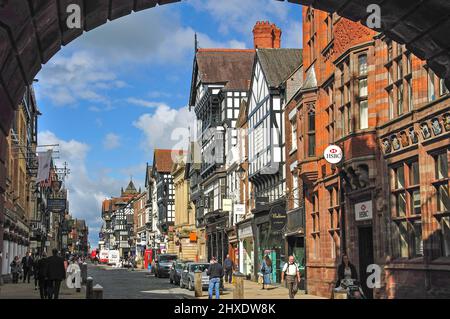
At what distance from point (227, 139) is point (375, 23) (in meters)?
42.4

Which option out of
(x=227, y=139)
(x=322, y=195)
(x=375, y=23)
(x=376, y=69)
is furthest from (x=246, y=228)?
(x=375, y=23)

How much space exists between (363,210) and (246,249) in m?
24.3

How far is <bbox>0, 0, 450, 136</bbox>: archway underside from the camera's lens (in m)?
8.60

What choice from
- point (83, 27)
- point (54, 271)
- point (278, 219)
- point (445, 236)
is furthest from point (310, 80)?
point (83, 27)

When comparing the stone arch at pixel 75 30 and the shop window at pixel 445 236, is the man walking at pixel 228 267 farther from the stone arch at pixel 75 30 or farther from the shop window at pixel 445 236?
the stone arch at pixel 75 30

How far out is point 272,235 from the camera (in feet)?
127

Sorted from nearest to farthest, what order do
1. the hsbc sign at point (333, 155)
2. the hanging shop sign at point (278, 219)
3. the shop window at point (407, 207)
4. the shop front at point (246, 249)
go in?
the shop window at point (407, 207)
the hsbc sign at point (333, 155)
the hanging shop sign at point (278, 219)
the shop front at point (246, 249)

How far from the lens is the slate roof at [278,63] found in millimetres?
39094

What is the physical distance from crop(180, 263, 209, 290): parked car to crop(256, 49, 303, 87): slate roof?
10859 millimetres

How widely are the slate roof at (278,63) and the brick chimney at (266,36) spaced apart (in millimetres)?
8008

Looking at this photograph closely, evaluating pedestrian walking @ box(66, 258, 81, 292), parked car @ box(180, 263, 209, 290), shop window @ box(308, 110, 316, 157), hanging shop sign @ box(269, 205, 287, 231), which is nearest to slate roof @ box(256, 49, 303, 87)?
hanging shop sign @ box(269, 205, 287, 231)

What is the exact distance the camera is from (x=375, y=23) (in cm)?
1123

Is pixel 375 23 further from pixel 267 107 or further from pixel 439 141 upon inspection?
pixel 267 107

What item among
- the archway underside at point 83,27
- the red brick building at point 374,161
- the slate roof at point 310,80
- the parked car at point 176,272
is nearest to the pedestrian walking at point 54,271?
the red brick building at point 374,161
